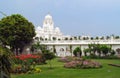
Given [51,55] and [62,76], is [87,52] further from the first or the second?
[62,76]

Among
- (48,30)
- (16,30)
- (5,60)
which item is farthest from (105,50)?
(5,60)

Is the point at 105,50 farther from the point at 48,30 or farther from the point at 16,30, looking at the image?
the point at 48,30

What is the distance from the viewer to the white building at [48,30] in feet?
273

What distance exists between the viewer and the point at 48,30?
277 ft

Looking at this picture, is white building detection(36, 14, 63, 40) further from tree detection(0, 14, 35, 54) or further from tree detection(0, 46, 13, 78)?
tree detection(0, 46, 13, 78)

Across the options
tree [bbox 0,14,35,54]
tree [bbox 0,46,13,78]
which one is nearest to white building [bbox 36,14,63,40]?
tree [bbox 0,14,35,54]

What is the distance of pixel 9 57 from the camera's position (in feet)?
16.0

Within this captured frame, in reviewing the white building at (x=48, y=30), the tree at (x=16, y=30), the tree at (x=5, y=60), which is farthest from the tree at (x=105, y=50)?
the tree at (x=5, y=60)

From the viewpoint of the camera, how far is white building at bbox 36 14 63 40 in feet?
273

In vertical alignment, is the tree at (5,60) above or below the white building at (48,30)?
below

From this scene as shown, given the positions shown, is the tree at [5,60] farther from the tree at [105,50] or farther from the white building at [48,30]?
the white building at [48,30]

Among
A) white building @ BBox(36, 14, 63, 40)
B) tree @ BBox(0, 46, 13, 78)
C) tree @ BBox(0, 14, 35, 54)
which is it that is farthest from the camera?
white building @ BBox(36, 14, 63, 40)

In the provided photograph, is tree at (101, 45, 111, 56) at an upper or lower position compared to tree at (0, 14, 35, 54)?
lower

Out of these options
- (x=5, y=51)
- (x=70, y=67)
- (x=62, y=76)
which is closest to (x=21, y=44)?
(x=70, y=67)
